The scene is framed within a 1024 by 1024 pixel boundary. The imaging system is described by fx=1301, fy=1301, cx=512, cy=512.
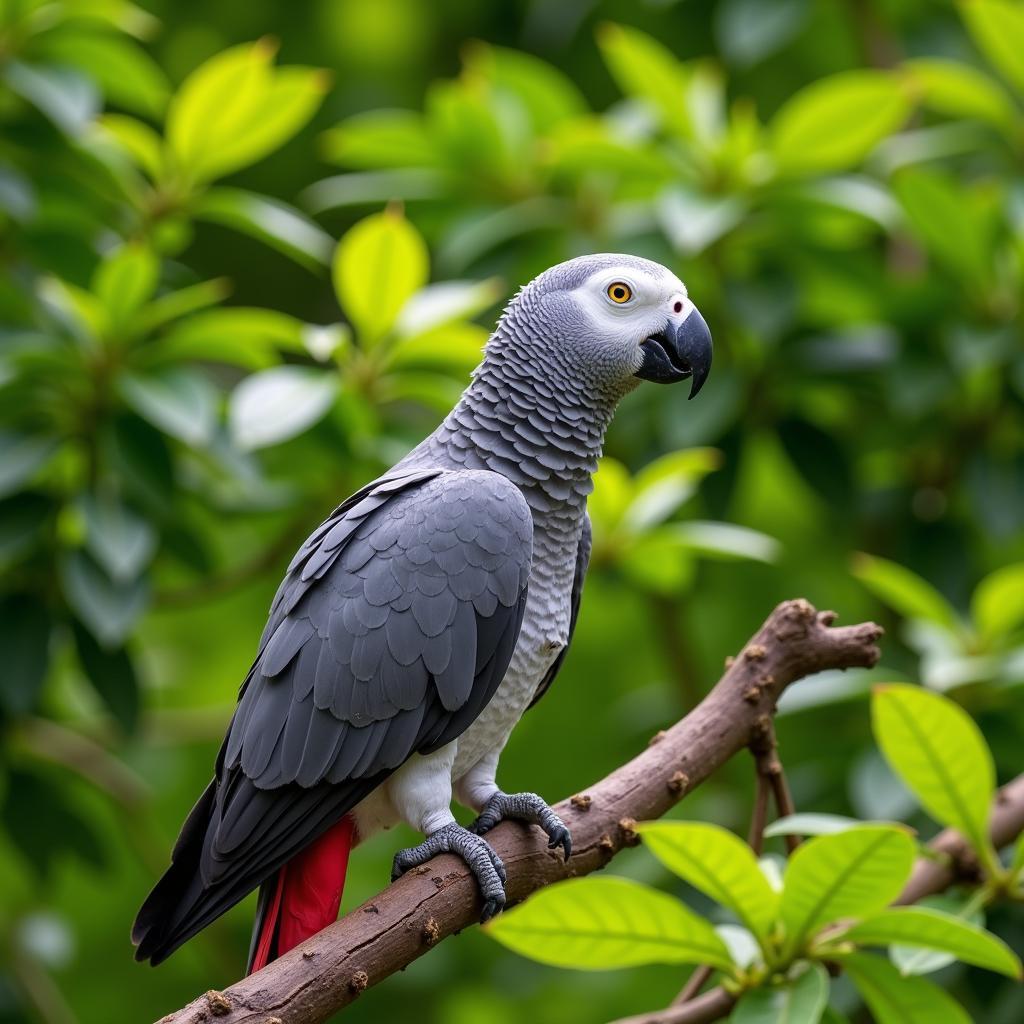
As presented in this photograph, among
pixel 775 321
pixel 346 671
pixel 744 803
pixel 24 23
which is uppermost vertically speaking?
pixel 24 23

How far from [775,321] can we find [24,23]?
182cm

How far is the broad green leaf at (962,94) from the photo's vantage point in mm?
3045

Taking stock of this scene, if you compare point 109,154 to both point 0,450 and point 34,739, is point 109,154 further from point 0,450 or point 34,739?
point 34,739

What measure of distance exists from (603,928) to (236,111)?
2067 mm

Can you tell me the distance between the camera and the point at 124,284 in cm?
263

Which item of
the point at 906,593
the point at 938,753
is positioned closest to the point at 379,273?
the point at 906,593

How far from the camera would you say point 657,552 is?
2.82m

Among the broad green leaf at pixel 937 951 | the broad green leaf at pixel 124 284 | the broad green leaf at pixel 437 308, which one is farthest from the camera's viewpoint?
the broad green leaf at pixel 437 308

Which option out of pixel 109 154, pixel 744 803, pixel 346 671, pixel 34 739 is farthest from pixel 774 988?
pixel 109 154

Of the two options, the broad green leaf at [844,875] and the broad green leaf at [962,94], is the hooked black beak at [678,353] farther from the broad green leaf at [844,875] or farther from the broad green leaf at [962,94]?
the broad green leaf at [962,94]

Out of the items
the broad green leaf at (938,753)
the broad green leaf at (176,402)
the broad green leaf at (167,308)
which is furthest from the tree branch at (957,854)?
the broad green leaf at (167,308)

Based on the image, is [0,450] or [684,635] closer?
[0,450]

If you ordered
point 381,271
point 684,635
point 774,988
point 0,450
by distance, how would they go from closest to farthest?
point 774,988 < point 0,450 < point 381,271 < point 684,635

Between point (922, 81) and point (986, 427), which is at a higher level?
point (922, 81)
